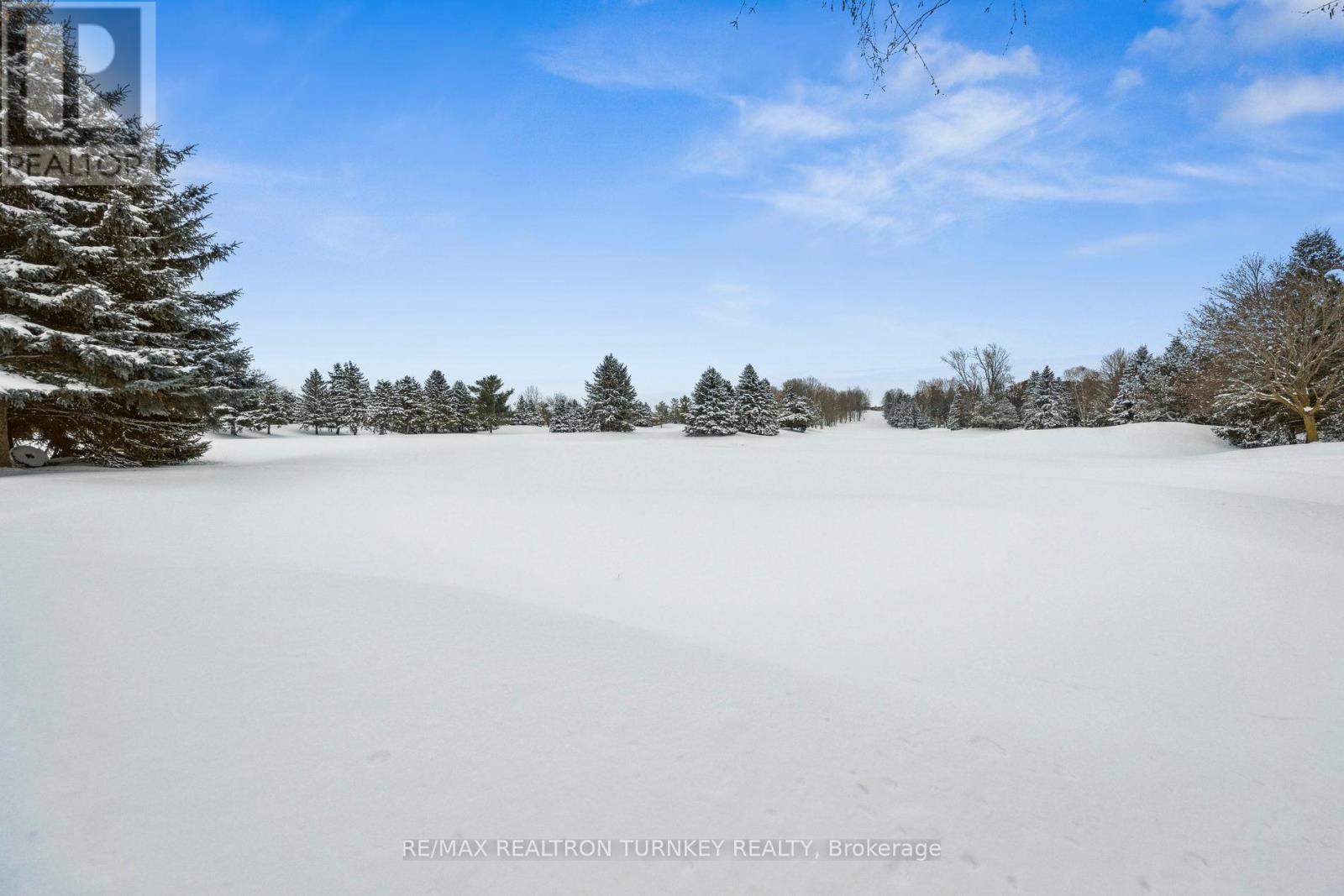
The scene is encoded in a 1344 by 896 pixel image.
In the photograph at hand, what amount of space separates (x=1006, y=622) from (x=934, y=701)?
198 centimetres

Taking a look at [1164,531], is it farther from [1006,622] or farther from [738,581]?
[738,581]

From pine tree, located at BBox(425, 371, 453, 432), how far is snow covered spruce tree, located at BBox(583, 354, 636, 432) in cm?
1260

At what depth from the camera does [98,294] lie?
32.0 ft

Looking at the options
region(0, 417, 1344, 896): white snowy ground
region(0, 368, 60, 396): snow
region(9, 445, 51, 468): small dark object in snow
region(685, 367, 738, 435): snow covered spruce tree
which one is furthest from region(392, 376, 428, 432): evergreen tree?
region(0, 417, 1344, 896): white snowy ground

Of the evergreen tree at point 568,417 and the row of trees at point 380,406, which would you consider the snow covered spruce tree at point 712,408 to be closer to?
the evergreen tree at point 568,417

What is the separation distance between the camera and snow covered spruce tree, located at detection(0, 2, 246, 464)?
31.3 ft

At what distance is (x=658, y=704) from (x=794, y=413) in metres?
50.7

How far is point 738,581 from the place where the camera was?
5.53 meters

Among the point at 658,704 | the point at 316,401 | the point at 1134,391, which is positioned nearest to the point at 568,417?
the point at 316,401

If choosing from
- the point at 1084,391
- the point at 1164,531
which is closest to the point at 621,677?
the point at 1164,531

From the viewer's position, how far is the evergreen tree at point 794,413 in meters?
51.4

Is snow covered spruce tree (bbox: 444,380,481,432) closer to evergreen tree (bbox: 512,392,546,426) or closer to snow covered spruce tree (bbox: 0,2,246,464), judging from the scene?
evergreen tree (bbox: 512,392,546,426)

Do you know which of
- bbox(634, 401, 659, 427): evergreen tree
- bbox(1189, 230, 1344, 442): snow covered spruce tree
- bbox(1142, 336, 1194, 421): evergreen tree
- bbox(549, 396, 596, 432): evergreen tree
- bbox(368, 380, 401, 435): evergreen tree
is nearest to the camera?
bbox(1189, 230, 1344, 442): snow covered spruce tree

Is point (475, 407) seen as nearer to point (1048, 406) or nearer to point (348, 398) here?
point (348, 398)
